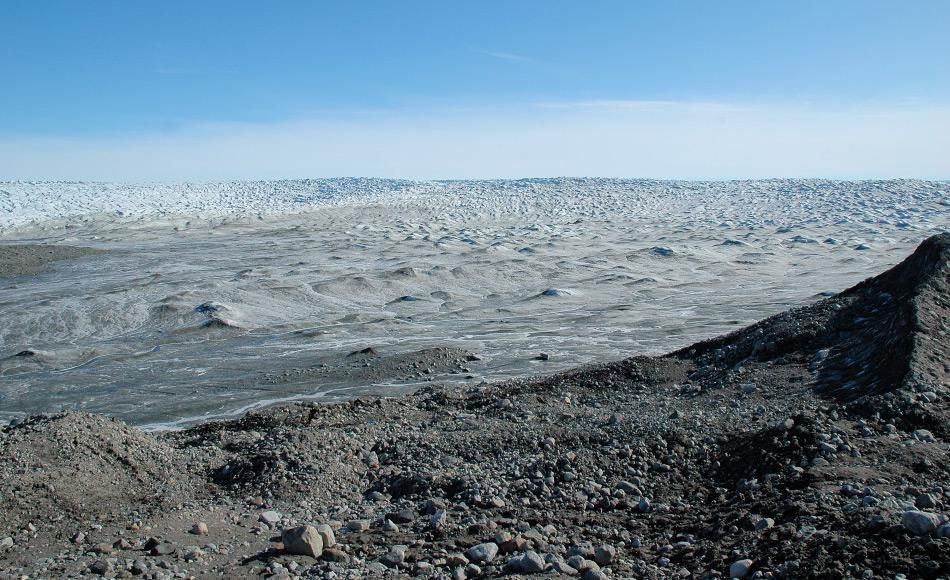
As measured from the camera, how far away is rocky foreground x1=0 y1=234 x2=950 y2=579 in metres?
4.18

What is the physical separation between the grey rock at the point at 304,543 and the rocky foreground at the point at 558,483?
0.01 m

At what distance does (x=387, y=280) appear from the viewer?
2281 centimetres

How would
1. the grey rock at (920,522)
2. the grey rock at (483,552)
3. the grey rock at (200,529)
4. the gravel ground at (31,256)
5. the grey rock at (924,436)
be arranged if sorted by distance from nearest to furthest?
the grey rock at (920,522) → the grey rock at (483,552) → the grey rock at (200,529) → the grey rock at (924,436) → the gravel ground at (31,256)

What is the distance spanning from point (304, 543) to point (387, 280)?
18.6m

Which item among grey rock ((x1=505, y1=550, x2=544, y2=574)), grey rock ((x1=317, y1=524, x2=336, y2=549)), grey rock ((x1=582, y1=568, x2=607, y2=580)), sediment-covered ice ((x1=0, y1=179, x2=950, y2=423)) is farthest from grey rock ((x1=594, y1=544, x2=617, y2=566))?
sediment-covered ice ((x1=0, y1=179, x2=950, y2=423))

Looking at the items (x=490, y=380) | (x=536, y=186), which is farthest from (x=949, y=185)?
(x=490, y=380)

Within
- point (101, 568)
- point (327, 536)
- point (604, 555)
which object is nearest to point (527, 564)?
point (604, 555)

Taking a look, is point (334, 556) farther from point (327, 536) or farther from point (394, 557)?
point (394, 557)

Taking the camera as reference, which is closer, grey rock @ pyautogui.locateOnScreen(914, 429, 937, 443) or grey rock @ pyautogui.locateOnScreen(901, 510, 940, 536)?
grey rock @ pyautogui.locateOnScreen(901, 510, 940, 536)

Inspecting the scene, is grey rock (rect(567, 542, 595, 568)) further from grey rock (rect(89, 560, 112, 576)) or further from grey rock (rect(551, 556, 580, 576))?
grey rock (rect(89, 560, 112, 576))

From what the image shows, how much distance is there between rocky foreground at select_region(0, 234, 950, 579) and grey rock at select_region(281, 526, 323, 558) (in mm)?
12

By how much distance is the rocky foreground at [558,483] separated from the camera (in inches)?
165

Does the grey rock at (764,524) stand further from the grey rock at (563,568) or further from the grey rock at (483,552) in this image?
the grey rock at (483,552)

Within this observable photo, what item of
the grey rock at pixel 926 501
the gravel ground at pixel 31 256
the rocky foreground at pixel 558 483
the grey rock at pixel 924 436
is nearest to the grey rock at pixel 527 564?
the rocky foreground at pixel 558 483
